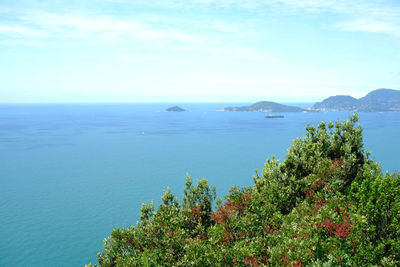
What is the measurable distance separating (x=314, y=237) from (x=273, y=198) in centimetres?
860

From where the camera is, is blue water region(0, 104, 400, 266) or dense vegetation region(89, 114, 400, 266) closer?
dense vegetation region(89, 114, 400, 266)

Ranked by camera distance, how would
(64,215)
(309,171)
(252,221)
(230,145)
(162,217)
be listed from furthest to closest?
(230,145) → (64,215) → (309,171) → (162,217) → (252,221)

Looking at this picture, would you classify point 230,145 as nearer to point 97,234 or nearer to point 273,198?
point 97,234

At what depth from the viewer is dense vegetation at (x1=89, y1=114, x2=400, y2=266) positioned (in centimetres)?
1270

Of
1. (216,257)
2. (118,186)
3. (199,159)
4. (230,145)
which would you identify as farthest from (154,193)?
(230,145)

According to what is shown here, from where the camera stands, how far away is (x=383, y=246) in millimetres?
12242

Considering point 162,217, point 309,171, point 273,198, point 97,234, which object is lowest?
point 97,234

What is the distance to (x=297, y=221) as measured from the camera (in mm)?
16500

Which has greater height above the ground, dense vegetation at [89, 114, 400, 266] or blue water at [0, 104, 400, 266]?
dense vegetation at [89, 114, 400, 266]

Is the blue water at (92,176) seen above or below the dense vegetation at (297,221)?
below

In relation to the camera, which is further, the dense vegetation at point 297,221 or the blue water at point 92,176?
the blue water at point 92,176

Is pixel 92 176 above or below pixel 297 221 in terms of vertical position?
below

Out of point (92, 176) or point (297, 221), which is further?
point (92, 176)

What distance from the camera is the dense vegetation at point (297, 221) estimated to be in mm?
12695
